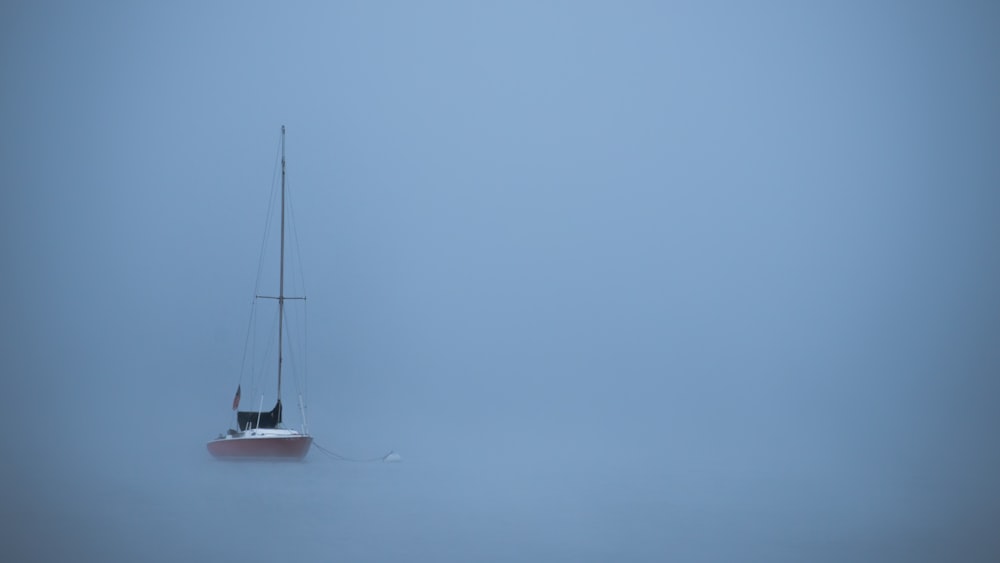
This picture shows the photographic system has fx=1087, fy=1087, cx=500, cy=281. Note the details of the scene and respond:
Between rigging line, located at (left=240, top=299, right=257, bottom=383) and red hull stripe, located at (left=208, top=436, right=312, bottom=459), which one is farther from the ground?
rigging line, located at (left=240, top=299, right=257, bottom=383)

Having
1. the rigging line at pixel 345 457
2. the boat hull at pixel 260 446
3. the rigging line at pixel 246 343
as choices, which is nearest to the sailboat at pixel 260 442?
the boat hull at pixel 260 446

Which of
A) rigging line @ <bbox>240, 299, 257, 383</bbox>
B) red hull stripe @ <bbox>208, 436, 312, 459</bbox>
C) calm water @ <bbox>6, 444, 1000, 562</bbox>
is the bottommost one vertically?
calm water @ <bbox>6, 444, 1000, 562</bbox>

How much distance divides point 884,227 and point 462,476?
166 feet

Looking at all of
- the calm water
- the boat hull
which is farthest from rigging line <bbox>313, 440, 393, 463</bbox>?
the boat hull

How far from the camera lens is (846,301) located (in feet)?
193

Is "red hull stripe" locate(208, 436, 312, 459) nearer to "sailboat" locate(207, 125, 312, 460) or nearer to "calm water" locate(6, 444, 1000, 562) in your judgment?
"sailboat" locate(207, 125, 312, 460)

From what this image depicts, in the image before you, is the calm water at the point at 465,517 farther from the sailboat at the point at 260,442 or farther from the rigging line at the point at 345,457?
the rigging line at the point at 345,457

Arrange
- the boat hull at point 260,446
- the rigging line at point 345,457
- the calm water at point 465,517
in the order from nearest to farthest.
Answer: the calm water at point 465,517
the boat hull at point 260,446
the rigging line at point 345,457

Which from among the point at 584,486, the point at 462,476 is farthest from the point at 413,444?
the point at 584,486

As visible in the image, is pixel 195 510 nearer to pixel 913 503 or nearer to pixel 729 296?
pixel 913 503

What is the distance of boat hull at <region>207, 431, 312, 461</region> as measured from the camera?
2145 centimetres

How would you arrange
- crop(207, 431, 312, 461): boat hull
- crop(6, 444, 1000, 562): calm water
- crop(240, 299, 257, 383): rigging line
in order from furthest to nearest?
crop(240, 299, 257, 383): rigging line, crop(207, 431, 312, 461): boat hull, crop(6, 444, 1000, 562): calm water

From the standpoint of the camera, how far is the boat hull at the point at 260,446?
21453 millimetres

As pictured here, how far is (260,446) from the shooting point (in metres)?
21.6
